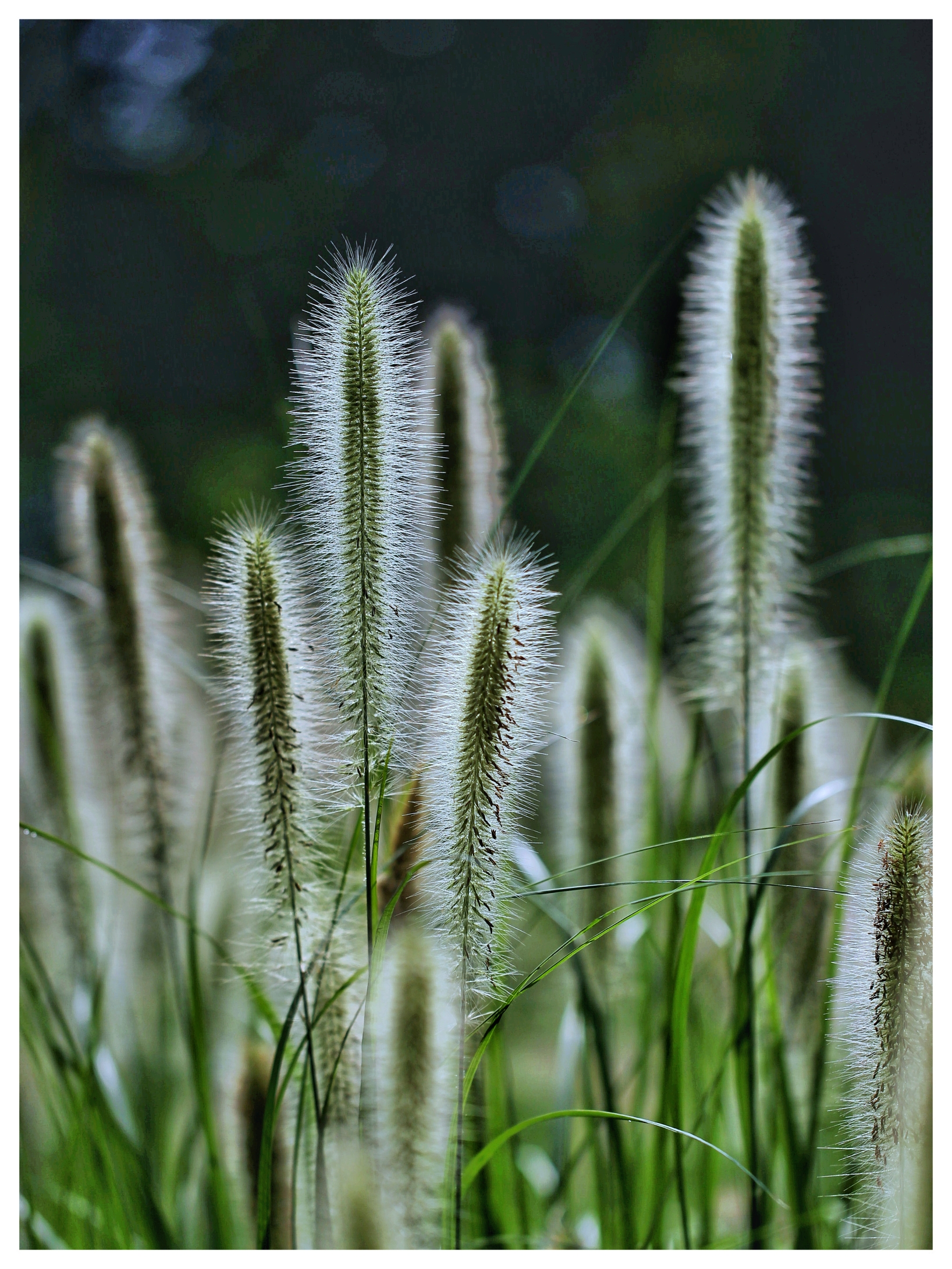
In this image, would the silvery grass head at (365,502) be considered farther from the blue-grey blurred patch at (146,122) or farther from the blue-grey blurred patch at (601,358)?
the blue-grey blurred patch at (146,122)

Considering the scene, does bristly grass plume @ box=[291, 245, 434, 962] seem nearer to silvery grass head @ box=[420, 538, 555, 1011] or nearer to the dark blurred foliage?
silvery grass head @ box=[420, 538, 555, 1011]

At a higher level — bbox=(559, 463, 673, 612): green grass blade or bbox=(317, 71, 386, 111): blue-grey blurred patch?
bbox=(317, 71, 386, 111): blue-grey blurred patch

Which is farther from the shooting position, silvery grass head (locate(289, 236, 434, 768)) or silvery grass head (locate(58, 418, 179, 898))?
silvery grass head (locate(58, 418, 179, 898))

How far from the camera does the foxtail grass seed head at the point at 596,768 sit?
104 centimetres

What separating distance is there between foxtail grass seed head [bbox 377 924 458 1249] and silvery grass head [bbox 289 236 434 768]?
7.5 inches

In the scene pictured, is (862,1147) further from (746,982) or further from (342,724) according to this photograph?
(342,724)

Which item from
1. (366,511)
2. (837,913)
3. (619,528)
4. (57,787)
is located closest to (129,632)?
(57,787)

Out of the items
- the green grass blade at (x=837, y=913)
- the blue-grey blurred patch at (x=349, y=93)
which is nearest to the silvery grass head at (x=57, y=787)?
the blue-grey blurred patch at (x=349, y=93)

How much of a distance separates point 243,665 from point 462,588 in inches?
7.8

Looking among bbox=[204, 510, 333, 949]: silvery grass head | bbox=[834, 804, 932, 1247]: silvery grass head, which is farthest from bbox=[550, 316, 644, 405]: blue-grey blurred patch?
bbox=[834, 804, 932, 1247]: silvery grass head

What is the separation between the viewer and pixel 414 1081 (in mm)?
828

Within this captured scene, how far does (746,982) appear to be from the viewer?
902 millimetres

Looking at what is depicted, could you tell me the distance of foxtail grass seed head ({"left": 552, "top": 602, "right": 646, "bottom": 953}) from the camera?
104cm

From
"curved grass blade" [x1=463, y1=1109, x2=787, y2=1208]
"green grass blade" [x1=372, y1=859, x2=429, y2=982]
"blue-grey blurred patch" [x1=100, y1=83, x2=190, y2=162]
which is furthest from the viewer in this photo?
"blue-grey blurred patch" [x1=100, y1=83, x2=190, y2=162]
